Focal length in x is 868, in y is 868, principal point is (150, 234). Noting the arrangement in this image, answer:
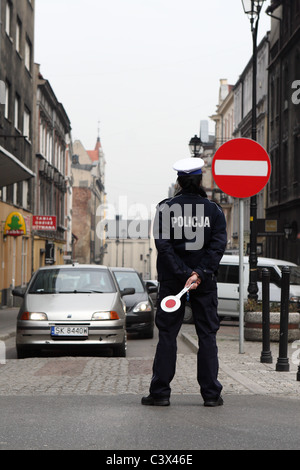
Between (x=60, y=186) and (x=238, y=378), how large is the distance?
175 ft

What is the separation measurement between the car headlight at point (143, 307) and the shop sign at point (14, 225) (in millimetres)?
13959

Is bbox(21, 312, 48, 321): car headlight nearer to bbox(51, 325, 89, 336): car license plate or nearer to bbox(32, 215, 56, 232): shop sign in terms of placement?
bbox(51, 325, 89, 336): car license plate

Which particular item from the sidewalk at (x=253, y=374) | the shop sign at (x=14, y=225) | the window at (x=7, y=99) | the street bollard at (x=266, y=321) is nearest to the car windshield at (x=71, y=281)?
the sidewalk at (x=253, y=374)

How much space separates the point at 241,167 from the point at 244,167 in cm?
4

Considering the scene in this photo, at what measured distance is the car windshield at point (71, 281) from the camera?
13.1m

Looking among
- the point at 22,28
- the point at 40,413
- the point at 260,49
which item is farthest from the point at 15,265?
the point at 40,413

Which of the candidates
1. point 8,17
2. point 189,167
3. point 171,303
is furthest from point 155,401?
point 8,17

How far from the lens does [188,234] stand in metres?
6.60

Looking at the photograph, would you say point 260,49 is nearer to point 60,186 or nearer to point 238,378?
point 60,186

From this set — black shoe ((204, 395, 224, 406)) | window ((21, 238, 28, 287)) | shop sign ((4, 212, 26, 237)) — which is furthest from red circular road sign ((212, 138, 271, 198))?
window ((21, 238, 28, 287))

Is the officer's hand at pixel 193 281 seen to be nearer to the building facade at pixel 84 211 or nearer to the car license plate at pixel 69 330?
the car license plate at pixel 69 330

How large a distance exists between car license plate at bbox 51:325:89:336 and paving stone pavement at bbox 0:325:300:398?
1.14 metres

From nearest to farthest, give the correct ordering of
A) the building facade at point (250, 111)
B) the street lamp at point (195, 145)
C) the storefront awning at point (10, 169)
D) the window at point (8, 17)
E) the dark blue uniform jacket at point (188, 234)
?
1. the dark blue uniform jacket at point (188, 234)
2. the storefront awning at point (10, 169)
3. the street lamp at point (195, 145)
4. the window at point (8, 17)
5. the building facade at point (250, 111)
